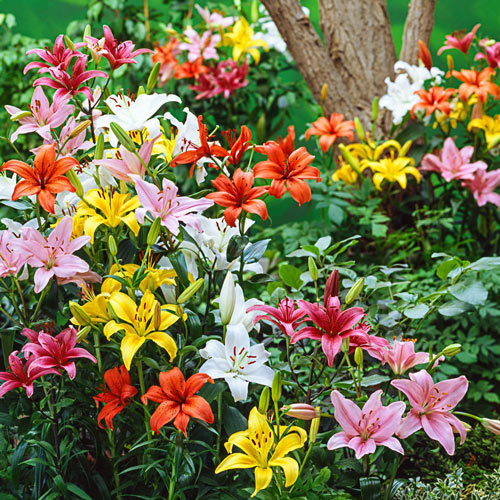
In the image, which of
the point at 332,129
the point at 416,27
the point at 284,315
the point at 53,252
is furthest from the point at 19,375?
the point at 416,27

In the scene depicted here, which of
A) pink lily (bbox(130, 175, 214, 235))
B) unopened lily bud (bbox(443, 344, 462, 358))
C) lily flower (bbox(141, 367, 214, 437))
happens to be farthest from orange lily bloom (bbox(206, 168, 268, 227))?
unopened lily bud (bbox(443, 344, 462, 358))

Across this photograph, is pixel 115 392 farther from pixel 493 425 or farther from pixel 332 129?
pixel 332 129

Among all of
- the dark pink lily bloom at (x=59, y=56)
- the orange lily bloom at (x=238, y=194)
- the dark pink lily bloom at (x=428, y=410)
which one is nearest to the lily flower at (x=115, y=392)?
the orange lily bloom at (x=238, y=194)

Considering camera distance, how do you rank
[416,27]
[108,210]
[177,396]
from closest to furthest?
[177,396] < [108,210] < [416,27]

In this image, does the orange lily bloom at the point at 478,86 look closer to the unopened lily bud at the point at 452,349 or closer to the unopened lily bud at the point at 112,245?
the unopened lily bud at the point at 452,349

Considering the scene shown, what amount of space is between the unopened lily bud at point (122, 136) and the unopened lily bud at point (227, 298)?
0.23m

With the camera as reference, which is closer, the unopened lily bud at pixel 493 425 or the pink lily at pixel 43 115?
the unopened lily bud at pixel 493 425

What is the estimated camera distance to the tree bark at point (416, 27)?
8.48 ft

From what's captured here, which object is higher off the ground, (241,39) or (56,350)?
(241,39)

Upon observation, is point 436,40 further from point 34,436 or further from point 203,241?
point 34,436

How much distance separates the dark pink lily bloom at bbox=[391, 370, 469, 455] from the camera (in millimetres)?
896

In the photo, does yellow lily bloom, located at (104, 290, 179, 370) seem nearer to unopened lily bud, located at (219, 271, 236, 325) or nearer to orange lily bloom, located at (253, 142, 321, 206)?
unopened lily bud, located at (219, 271, 236, 325)

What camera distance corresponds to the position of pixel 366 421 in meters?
0.90

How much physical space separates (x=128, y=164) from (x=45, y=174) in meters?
0.12
